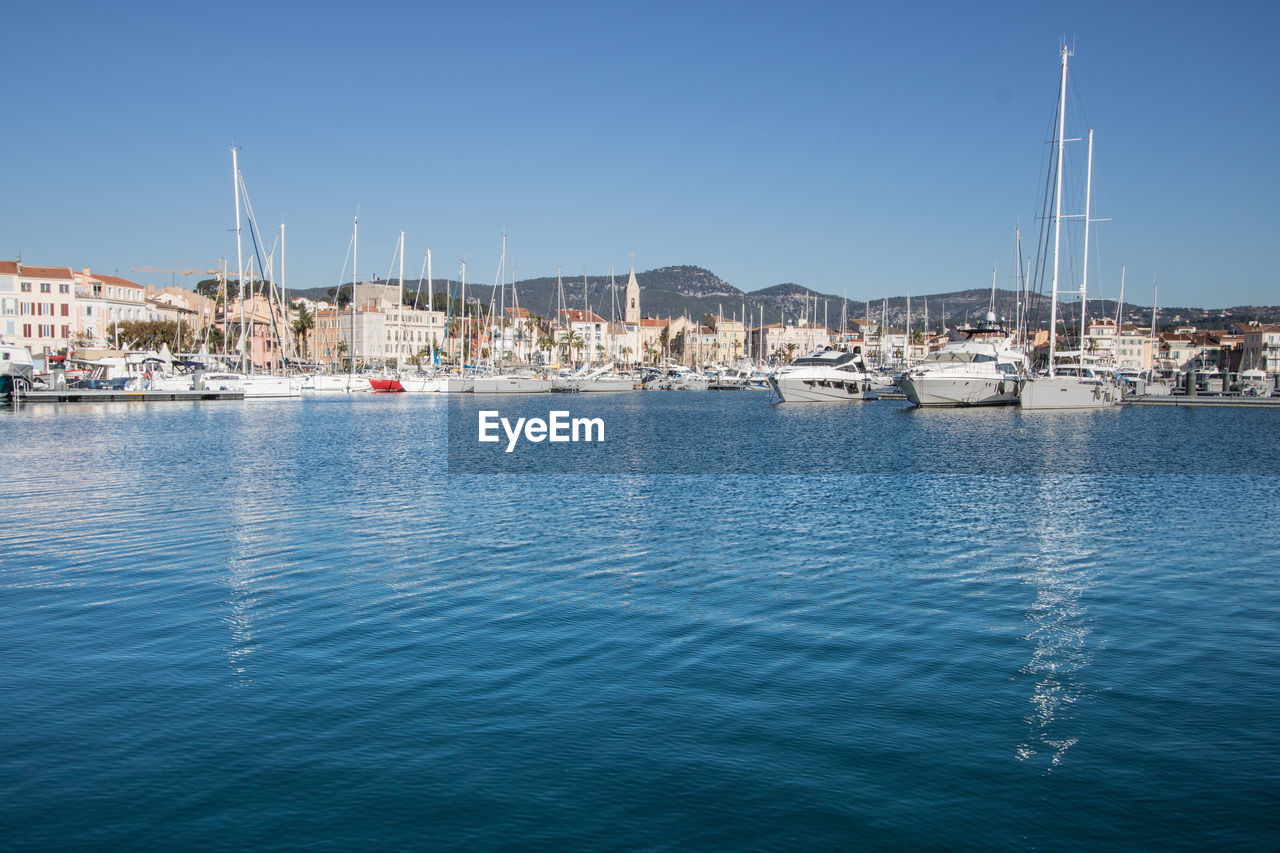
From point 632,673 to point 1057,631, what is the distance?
6151mm

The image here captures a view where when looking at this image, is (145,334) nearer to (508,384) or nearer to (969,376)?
(508,384)

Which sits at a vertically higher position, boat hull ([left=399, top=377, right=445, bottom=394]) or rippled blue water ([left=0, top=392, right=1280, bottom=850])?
boat hull ([left=399, top=377, right=445, bottom=394])

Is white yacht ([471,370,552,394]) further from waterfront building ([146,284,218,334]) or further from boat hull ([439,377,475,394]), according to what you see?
waterfront building ([146,284,218,334])

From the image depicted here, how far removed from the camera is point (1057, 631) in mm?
13570

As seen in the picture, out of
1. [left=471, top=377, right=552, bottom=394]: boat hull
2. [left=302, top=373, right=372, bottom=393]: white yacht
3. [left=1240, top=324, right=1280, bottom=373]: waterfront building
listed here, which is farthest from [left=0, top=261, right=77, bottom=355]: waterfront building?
[left=1240, top=324, right=1280, bottom=373]: waterfront building

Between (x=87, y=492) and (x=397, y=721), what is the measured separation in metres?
19.8

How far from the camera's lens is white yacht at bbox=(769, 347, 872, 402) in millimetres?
84875

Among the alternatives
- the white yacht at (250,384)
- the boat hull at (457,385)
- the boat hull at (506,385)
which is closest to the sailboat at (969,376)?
the boat hull at (506,385)

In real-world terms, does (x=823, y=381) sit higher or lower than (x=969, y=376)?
lower

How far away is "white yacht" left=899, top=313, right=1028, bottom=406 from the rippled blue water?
44081mm

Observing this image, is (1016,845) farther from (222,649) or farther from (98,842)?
(222,649)

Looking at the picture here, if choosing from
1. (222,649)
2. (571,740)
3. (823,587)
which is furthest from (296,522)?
(571,740)

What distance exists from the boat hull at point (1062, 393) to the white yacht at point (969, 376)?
178 centimetres

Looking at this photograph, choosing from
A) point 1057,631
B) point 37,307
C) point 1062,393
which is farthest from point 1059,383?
point 37,307
